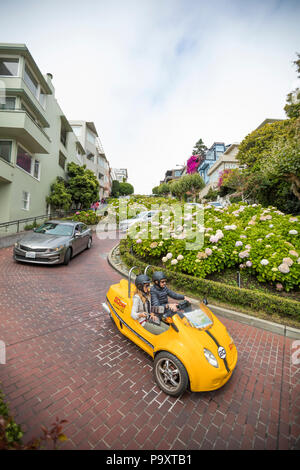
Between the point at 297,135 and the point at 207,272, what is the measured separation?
13.0m

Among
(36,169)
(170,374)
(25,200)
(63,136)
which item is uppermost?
(63,136)

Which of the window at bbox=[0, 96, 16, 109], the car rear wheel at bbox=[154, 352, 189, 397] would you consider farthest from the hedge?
the window at bbox=[0, 96, 16, 109]

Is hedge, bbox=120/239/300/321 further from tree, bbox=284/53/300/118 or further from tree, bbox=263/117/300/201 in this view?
tree, bbox=284/53/300/118

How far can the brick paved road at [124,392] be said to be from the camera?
2148mm

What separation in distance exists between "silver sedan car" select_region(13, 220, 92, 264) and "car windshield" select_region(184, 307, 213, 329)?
6476 mm

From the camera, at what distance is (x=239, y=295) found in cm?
516

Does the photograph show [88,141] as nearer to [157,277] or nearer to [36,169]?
[36,169]

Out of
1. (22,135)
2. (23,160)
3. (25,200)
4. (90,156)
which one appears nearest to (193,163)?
(90,156)

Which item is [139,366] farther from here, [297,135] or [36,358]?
[297,135]

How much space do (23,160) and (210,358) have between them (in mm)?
16202

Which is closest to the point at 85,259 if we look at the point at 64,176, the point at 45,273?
the point at 45,273

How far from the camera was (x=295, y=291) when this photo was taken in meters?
5.42

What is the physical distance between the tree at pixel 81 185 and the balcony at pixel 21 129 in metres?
6.38

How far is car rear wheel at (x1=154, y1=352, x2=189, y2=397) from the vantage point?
2518 mm
